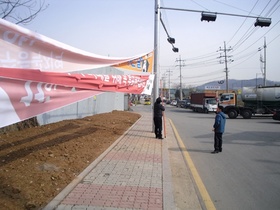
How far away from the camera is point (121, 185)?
5.59m

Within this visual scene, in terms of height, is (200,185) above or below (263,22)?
below

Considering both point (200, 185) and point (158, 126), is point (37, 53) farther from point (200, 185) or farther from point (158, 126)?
point (158, 126)

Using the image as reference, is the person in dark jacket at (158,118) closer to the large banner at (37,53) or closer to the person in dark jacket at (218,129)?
the person in dark jacket at (218,129)

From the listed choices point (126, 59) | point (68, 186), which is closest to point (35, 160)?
point (68, 186)

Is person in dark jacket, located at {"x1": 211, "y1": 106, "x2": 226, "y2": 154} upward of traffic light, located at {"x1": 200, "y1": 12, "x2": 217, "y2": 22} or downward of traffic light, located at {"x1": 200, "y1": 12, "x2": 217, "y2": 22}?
downward

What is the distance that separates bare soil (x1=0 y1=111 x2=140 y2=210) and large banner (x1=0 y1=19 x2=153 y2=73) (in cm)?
218

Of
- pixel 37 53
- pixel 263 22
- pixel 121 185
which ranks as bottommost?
pixel 121 185

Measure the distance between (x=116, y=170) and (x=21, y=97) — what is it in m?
3.79

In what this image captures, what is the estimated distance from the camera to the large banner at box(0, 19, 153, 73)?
10.3 ft

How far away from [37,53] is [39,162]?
361 centimetres

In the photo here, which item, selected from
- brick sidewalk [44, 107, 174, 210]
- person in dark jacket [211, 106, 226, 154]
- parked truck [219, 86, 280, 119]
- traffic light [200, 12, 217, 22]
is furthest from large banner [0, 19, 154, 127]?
parked truck [219, 86, 280, 119]

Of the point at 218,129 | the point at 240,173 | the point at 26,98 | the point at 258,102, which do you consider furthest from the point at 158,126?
the point at 258,102

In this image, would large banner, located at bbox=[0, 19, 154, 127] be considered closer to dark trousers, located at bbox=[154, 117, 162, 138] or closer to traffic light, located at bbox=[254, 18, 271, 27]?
dark trousers, located at bbox=[154, 117, 162, 138]

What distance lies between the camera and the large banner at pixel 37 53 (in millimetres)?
3135
